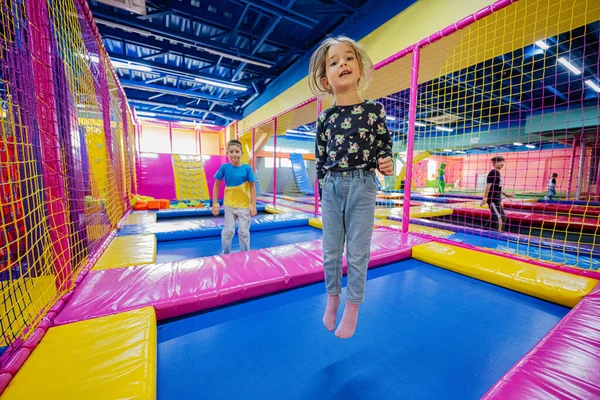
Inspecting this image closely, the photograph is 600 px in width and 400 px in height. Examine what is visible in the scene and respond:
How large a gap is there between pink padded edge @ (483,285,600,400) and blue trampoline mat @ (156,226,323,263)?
8.13ft

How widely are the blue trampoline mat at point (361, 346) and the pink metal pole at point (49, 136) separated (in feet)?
2.72

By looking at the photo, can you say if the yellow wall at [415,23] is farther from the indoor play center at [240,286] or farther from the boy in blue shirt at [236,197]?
the boy in blue shirt at [236,197]

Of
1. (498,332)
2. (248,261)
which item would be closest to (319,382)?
(498,332)

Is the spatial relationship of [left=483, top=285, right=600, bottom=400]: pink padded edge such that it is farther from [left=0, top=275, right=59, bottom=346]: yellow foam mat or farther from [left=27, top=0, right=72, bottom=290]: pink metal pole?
[left=27, top=0, right=72, bottom=290]: pink metal pole

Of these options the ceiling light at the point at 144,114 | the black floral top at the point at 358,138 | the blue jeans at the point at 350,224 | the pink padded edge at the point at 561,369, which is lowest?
the pink padded edge at the point at 561,369

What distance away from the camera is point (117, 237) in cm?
269

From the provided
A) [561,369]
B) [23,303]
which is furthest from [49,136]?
[561,369]

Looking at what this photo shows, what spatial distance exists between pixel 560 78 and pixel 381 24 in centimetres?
664

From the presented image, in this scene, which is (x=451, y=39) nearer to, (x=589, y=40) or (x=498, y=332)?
(x=498, y=332)

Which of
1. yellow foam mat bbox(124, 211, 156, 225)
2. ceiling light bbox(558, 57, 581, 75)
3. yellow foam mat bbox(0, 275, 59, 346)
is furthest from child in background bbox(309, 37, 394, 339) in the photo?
ceiling light bbox(558, 57, 581, 75)

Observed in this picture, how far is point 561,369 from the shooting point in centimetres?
83

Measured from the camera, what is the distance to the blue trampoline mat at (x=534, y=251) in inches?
84.3

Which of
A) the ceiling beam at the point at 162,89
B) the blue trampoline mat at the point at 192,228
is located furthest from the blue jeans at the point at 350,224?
the ceiling beam at the point at 162,89

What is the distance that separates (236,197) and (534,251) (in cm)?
305
